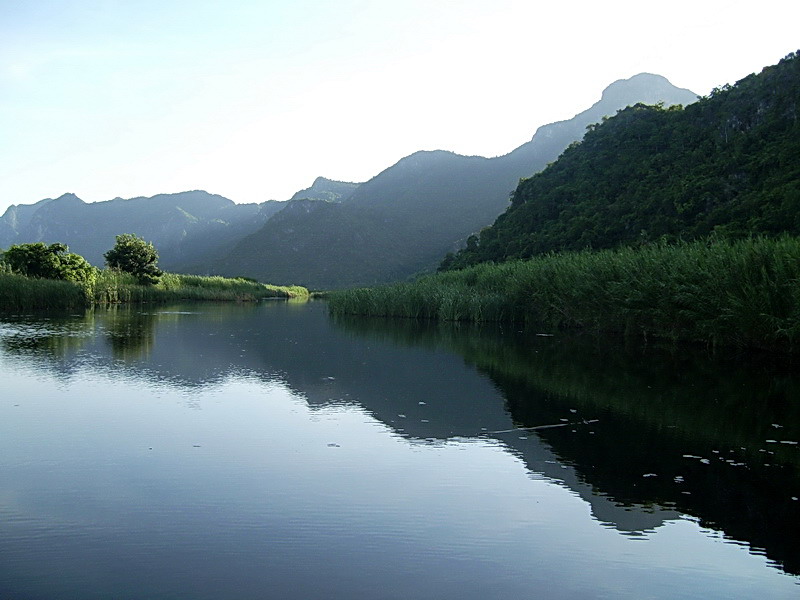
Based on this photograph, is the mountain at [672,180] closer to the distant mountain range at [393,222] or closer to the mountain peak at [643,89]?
the distant mountain range at [393,222]

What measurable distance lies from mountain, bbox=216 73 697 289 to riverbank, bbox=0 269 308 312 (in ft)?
109

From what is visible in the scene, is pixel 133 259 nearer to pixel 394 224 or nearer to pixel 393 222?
pixel 394 224

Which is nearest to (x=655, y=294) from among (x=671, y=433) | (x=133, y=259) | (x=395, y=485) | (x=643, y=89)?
(x=671, y=433)

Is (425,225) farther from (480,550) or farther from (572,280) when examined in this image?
(480,550)

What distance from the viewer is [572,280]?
22.1 m

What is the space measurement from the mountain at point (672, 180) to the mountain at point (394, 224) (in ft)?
135

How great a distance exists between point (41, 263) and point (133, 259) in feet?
44.1

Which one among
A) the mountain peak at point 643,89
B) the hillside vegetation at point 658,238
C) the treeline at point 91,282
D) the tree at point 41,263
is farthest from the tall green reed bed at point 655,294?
the mountain peak at point 643,89

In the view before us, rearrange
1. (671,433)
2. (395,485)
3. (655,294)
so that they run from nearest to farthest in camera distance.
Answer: (395,485) → (671,433) → (655,294)

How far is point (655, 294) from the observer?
18.0m

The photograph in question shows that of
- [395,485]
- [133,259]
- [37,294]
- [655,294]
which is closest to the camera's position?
[395,485]

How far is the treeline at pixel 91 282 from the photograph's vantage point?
1312 inches

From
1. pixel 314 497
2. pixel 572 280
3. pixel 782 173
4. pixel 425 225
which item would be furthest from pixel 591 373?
pixel 425 225

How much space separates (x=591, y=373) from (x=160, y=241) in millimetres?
195913
